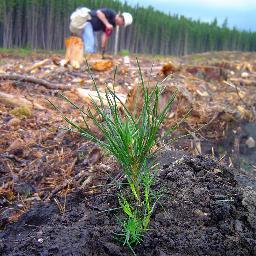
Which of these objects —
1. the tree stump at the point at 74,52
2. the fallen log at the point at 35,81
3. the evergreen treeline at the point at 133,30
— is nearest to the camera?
the fallen log at the point at 35,81

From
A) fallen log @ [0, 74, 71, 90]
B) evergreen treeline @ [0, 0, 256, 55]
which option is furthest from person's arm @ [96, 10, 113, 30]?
evergreen treeline @ [0, 0, 256, 55]

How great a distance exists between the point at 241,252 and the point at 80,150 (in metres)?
2.03

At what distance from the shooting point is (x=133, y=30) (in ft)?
118

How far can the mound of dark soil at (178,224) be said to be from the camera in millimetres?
1778

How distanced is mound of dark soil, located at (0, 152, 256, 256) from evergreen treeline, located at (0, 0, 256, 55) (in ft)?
88.0

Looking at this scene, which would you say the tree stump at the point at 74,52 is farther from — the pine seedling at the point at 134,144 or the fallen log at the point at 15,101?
the pine seedling at the point at 134,144

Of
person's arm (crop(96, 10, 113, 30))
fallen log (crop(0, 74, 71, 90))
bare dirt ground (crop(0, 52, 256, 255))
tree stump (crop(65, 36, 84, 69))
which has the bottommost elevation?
bare dirt ground (crop(0, 52, 256, 255))

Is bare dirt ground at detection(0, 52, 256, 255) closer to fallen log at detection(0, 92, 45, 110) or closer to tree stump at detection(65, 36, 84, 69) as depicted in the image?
fallen log at detection(0, 92, 45, 110)

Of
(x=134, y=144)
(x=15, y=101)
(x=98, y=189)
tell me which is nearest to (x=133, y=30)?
(x=15, y=101)

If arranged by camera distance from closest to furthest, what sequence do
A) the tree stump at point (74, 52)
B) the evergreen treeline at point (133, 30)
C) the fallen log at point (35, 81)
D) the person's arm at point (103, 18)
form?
the fallen log at point (35, 81) → the tree stump at point (74, 52) → the person's arm at point (103, 18) → the evergreen treeline at point (133, 30)

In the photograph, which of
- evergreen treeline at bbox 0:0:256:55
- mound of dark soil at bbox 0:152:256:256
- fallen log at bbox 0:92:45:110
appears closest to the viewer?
mound of dark soil at bbox 0:152:256:256

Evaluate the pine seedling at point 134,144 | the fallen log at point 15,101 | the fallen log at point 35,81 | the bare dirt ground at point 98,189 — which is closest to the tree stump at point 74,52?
the fallen log at point 35,81

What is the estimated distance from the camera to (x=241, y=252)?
70.6 inches

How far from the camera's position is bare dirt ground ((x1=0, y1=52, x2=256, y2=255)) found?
1.82 meters
